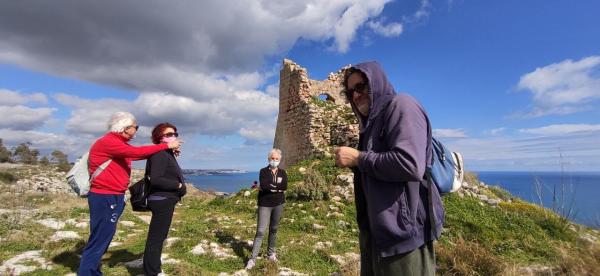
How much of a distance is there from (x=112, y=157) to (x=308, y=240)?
420 centimetres

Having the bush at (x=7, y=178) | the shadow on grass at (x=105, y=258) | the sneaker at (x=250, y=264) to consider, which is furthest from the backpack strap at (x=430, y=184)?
the bush at (x=7, y=178)

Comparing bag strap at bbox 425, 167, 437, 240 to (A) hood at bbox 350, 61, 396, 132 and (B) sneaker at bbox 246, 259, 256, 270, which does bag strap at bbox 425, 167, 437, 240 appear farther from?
(B) sneaker at bbox 246, 259, 256, 270

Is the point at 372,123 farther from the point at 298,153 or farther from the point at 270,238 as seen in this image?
the point at 298,153

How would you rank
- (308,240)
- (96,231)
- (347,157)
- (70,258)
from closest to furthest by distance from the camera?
(347,157), (96,231), (70,258), (308,240)

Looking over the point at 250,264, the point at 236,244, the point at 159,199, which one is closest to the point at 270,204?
the point at 250,264

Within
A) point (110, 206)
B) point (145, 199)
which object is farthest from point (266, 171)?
point (110, 206)

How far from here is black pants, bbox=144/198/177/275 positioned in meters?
4.55

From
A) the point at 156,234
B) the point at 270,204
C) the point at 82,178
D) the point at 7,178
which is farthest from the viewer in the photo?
the point at 7,178

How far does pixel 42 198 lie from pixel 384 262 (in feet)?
54.5

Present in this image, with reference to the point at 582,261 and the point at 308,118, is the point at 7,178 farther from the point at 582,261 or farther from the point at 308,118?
the point at 582,261

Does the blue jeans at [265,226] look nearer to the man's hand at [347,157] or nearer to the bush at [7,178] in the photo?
the man's hand at [347,157]

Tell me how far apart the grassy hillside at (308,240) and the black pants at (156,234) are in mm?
678

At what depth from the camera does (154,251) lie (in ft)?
15.0

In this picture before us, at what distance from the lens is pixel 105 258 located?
5898 millimetres
